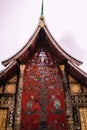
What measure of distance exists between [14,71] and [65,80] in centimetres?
236

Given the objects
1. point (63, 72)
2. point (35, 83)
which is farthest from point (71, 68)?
point (35, 83)

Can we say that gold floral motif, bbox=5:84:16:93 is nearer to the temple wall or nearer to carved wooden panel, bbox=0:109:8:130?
the temple wall

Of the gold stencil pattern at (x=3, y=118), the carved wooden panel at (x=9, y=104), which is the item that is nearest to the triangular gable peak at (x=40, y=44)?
the carved wooden panel at (x=9, y=104)

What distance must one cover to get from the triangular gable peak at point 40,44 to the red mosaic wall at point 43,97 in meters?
0.47

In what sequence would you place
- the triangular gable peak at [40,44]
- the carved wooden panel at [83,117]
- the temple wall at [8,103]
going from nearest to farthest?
1. the carved wooden panel at [83,117]
2. the temple wall at [8,103]
3. the triangular gable peak at [40,44]

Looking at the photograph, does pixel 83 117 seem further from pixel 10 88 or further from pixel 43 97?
pixel 10 88

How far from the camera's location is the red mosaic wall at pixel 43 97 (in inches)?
259

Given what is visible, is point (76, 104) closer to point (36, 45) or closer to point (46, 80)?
point (46, 80)

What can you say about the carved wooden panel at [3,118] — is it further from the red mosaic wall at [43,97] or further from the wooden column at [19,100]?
the red mosaic wall at [43,97]

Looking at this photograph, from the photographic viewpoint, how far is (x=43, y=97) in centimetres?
720

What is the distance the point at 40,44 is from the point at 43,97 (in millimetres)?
3060

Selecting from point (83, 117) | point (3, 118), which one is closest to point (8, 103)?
point (3, 118)

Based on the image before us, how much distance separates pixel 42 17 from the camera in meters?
8.70

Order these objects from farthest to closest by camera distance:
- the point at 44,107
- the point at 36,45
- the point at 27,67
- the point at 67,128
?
the point at 36,45 → the point at 27,67 → the point at 44,107 → the point at 67,128
